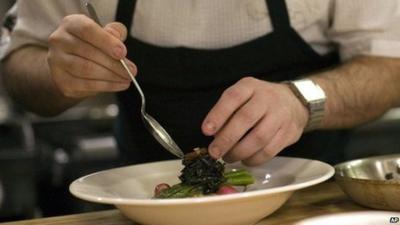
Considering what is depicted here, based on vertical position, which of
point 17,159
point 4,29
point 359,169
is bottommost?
point 17,159

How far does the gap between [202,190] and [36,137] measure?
1.43m

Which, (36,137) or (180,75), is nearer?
(180,75)

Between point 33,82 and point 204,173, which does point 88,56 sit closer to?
point 204,173

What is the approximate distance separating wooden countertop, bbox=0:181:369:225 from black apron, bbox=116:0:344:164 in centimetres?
26

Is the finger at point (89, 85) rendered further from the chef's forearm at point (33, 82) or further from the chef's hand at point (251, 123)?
the chef's forearm at point (33, 82)

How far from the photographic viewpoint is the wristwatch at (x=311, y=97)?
101 cm

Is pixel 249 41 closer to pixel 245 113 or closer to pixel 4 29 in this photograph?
pixel 245 113

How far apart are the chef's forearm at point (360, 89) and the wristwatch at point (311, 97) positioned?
7 centimetres

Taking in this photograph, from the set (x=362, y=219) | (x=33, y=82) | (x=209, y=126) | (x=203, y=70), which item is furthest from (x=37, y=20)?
(x=362, y=219)

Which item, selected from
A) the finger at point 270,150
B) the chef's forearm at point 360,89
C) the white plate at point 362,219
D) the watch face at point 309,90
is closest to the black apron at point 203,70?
the chef's forearm at point 360,89

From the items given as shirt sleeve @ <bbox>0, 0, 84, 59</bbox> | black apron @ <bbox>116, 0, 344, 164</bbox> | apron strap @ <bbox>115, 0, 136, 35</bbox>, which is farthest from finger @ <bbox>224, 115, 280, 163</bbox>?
shirt sleeve @ <bbox>0, 0, 84, 59</bbox>

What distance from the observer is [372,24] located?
1.21m

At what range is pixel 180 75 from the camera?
1258 mm

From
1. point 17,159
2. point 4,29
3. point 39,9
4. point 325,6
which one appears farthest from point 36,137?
point 325,6
